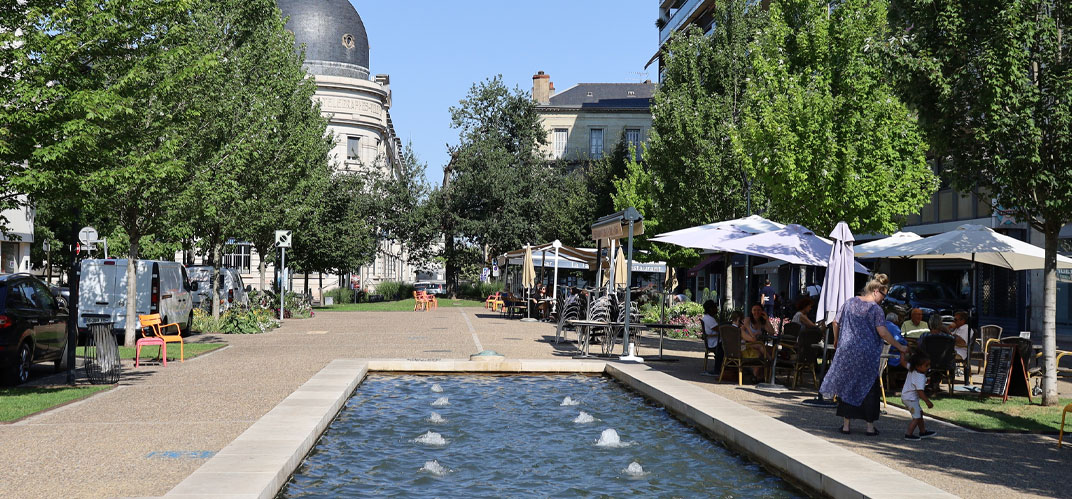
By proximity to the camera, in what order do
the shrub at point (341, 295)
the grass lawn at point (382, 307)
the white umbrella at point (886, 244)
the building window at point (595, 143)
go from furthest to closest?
the building window at point (595, 143) < the shrub at point (341, 295) < the grass lawn at point (382, 307) < the white umbrella at point (886, 244)

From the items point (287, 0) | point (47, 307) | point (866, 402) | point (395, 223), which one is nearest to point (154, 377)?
point (47, 307)

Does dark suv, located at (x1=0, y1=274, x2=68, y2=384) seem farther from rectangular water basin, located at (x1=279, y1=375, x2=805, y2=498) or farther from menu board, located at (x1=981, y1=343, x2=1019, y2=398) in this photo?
menu board, located at (x1=981, y1=343, x2=1019, y2=398)

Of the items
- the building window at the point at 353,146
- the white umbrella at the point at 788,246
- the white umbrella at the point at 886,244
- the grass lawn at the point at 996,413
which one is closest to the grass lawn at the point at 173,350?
the white umbrella at the point at 788,246

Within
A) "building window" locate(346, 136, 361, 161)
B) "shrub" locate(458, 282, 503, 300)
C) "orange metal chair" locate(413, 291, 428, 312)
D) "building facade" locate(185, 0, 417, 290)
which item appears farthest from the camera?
"building window" locate(346, 136, 361, 161)

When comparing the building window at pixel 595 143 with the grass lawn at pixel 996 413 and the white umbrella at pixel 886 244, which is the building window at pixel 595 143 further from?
the grass lawn at pixel 996 413

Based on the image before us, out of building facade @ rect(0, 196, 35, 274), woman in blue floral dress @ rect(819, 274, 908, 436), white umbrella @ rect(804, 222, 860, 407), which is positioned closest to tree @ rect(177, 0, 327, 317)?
white umbrella @ rect(804, 222, 860, 407)

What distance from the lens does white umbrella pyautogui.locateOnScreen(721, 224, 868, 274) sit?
15.0 meters

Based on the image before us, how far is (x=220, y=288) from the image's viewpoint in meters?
30.9

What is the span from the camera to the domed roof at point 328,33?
76125 millimetres

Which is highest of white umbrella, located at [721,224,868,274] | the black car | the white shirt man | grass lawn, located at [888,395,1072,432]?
white umbrella, located at [721,224,868,274]

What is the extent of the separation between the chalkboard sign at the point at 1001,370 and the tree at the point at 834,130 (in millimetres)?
6901

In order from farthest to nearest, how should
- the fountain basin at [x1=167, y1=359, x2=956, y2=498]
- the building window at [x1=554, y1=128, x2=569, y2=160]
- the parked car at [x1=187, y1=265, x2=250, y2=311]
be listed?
the building window at [x1=554, y1=128, x2=569, y2=160] → the parked car at [x1=187, y1=265, x2=250, y2=311] → the fountain basin at [x1=167, y1=359, x2=956, y2=498]

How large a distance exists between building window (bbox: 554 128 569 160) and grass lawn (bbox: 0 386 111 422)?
6861 centimetres

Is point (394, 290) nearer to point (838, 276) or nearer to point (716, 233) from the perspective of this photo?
point (716, 233)
